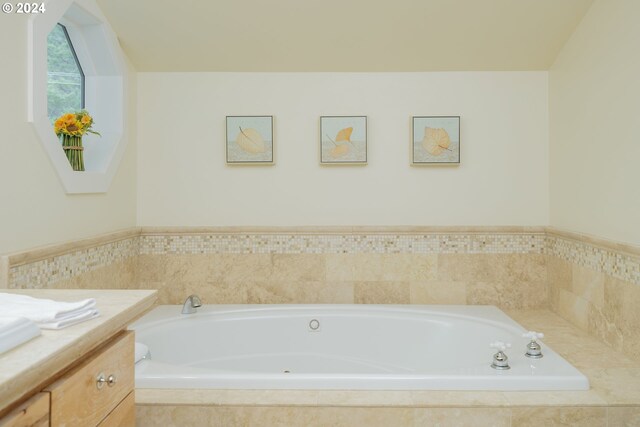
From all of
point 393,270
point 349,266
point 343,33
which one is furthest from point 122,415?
point 343,33

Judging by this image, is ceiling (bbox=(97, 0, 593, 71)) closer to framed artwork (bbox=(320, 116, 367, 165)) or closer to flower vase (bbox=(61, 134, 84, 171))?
framed artwork (bbox=(320, 116, 367, 165))

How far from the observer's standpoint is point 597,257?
262 cm

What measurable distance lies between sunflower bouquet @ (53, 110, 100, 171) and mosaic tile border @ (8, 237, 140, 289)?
47cm

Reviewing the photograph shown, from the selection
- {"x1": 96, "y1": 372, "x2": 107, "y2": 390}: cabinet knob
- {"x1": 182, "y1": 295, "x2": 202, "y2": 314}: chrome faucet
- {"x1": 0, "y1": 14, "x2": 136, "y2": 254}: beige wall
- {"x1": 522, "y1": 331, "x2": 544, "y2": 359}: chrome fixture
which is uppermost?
{"x1": 0, "y1": 14, "x2": 136, "y2": 254}: beige wall

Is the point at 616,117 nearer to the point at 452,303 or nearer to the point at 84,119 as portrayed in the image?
the point at 452,303

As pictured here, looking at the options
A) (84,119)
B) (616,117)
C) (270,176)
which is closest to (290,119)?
(270,176)

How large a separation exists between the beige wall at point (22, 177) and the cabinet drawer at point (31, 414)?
1.31 m

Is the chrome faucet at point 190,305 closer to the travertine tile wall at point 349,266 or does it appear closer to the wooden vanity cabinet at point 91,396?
the travertine tile wall at point 349,266

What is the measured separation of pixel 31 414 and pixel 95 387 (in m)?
0.24

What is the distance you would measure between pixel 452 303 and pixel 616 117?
148 centimetres

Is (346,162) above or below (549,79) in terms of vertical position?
below

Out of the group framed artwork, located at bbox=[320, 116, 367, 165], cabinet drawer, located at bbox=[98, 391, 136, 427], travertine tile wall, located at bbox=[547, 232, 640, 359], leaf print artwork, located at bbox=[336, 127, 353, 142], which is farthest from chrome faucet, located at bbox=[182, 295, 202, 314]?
travertine tile wall, located at bbox=[547, 232, 640, 359]

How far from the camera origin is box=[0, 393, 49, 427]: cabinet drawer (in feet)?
2.68

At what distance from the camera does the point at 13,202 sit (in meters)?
2.02
